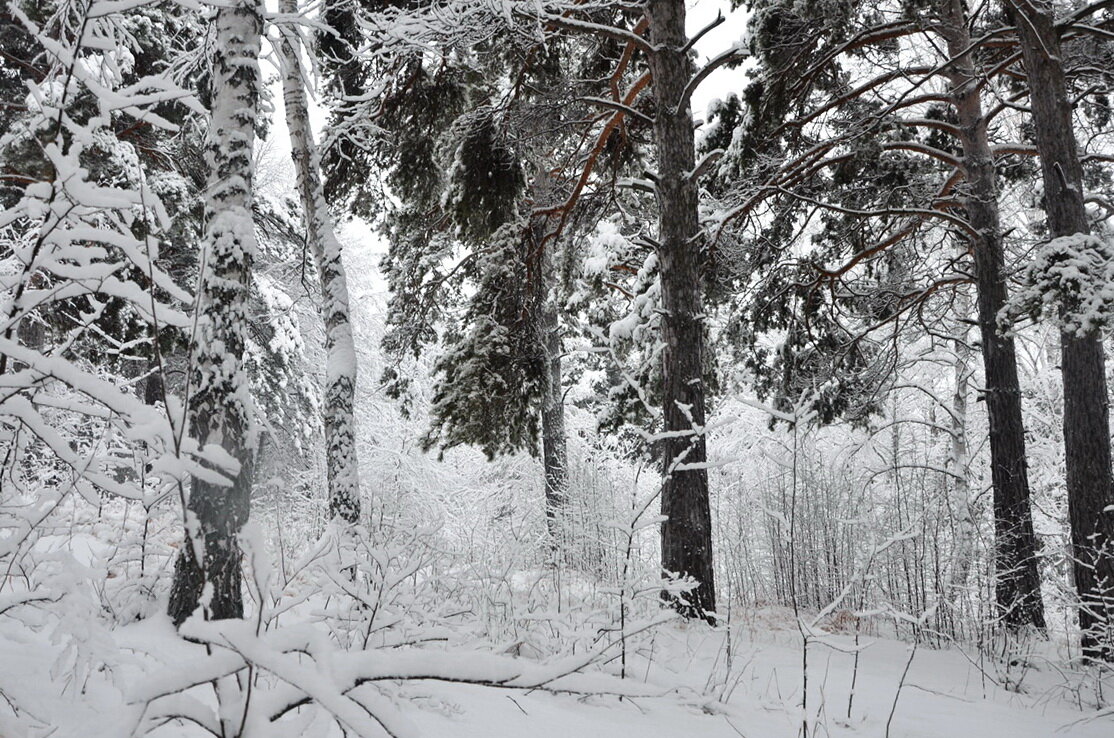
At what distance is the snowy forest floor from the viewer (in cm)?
133

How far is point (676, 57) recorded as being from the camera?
5.69 metres

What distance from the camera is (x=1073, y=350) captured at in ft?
18.5

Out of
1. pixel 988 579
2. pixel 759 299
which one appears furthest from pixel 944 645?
pixel 759 299

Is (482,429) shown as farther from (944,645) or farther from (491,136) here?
(944,645)

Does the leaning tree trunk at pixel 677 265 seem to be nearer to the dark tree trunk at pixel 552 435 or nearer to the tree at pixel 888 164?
the tree at pixel 888 164

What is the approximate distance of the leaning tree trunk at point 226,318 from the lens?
3.03 m

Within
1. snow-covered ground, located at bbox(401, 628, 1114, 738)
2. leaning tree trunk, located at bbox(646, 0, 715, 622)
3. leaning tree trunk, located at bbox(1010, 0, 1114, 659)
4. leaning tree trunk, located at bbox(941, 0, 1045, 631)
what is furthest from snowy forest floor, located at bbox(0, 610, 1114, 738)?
leaning tree trunk, located at bbox(941, 0, 1045, 631)

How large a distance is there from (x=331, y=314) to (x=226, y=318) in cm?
307

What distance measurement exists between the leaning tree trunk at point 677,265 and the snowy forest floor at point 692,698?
3.66 feet

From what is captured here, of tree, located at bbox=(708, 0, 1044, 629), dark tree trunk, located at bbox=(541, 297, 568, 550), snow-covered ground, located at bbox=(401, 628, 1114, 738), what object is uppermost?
tree, located at bbox=(708, 0, 1044, 629)

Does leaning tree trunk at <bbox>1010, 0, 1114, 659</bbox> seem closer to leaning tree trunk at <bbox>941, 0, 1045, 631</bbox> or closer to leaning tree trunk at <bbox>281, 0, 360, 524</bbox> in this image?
leaning tree trunk at <bbox>941, 0, 1045, 631</bbox>

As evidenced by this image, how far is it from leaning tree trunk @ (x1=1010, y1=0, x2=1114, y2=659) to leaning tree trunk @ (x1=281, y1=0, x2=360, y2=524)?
6.42 metres

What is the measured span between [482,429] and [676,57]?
15.5ft

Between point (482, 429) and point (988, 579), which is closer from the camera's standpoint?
point (988, 579)
